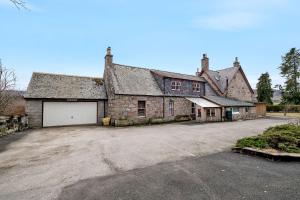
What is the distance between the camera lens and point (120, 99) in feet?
61.2

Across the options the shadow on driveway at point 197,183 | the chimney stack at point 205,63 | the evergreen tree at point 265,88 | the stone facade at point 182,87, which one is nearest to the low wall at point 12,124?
the shadow on driveway at point 197,183

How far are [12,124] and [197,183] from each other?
15.2 m

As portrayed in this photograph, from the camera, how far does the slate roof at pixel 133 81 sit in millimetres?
19562

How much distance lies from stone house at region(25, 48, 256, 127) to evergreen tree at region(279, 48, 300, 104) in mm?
27015

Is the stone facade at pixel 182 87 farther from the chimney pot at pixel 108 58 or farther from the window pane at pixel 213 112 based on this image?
the chimney pot at pixel 108 58

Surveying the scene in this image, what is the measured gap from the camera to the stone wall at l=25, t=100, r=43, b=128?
16.2 metres

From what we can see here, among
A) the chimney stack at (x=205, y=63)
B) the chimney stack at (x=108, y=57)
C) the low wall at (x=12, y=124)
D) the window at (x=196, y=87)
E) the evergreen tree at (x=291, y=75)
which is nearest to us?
the low wall at (x=12, y=124)

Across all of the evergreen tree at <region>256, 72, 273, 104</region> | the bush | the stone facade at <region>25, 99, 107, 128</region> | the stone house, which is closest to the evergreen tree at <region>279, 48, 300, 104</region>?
the evergreen tree at <region>256, 72, 273, 104</region>

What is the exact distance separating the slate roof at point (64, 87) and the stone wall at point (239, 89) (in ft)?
68.4

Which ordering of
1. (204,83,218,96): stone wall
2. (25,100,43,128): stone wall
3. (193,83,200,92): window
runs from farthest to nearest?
(204,83,218,96): stone wall, (193,83,200,92): window, (25,100,43,128): stone wall

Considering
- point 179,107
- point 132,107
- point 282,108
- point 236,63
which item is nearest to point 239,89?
point 236,63

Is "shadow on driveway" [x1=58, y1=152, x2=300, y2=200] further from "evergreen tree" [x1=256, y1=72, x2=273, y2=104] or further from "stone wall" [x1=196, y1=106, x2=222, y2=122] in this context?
"evergreen tree" [x1=256, y1=72, x2=273, y2=104]

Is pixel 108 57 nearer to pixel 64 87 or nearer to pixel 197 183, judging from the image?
pixel 64 87

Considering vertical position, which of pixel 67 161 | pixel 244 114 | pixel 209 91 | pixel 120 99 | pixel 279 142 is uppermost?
pixel 209 91
